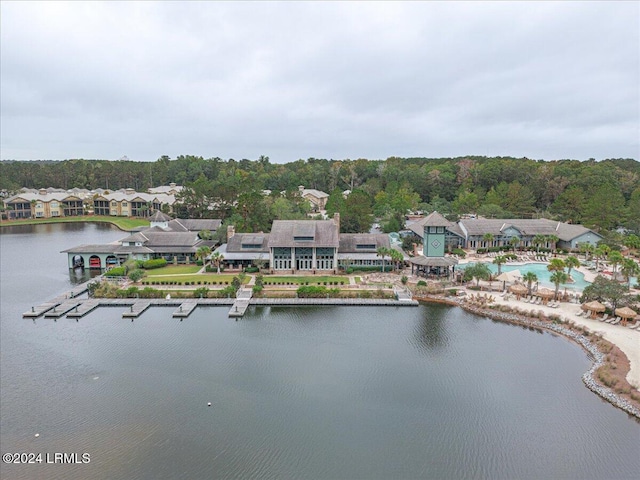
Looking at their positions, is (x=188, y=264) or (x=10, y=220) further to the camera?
(x=10, y=220)

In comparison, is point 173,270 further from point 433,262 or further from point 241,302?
point 433,262

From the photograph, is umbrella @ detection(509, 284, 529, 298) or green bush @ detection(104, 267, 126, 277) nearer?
umbrella @ detection(509, 284, 529, 298)

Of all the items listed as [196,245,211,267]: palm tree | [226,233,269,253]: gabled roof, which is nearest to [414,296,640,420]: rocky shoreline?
[226,233,269,253]: gabled roof

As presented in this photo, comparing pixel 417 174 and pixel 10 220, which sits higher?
pixel 417 174

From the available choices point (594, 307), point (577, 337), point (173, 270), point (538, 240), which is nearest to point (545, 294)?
point (594, 307)

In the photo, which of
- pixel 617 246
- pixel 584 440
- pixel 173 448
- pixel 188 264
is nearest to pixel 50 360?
pixel 173 448

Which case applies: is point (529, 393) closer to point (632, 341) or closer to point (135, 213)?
point (632, 341)

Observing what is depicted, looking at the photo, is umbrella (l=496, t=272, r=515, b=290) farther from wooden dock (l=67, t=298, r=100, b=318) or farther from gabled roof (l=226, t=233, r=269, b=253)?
wooden dock (l=67, t=298, r=100, b=318)
